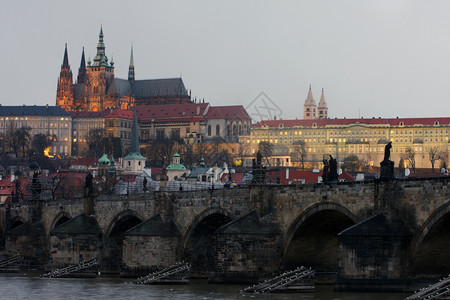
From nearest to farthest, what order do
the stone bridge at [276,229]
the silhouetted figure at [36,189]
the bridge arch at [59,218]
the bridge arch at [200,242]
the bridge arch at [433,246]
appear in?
the bridge arch at [433,246], the stone bridge at [276,229], the bridge arch at [200,242], the bridge arch at [59,218], the silhouetted figure at [36,189]

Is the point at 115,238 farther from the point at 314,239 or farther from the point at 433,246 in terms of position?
the point at 433,246

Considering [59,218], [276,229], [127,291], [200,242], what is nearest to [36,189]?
[59,218]

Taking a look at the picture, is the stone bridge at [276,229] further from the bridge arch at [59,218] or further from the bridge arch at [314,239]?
the bridge arch at [59,218]

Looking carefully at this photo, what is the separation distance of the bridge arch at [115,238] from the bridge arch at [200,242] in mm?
8291

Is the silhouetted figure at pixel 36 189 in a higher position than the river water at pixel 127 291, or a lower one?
higher

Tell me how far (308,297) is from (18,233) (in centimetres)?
3517

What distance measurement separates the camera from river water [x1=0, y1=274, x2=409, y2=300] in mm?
40656

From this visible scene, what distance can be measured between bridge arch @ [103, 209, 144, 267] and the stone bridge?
6 centimetres

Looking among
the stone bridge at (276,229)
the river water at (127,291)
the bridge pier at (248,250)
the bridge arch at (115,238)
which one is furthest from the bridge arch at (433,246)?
the bridge arch at (115,238)

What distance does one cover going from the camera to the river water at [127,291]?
40656 millimetres

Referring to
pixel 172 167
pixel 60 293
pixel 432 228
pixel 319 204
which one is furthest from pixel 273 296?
pixel 172 167

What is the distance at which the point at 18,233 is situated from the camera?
71.0 meters

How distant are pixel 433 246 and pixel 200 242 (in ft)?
60.5

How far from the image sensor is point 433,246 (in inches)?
1473
